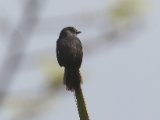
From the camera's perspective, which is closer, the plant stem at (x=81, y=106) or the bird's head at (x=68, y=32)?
the plant stem at (x=81, y=106)

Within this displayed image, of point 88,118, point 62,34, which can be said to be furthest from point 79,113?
point 62,34

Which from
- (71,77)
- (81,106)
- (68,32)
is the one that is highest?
(68,32)

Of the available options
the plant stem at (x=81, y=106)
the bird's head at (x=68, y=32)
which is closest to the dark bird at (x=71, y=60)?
the bird's head at (x=68, y=32)

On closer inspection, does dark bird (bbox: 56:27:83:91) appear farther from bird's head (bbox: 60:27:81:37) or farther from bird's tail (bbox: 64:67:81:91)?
bird's head (bbox: 60:27:81:37)

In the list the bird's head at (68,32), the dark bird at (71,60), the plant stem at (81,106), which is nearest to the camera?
the plant stem at (81,106)

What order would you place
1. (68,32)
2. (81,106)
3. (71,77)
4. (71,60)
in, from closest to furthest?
(81,106) → (71,60) → (71,77) → (68,32)

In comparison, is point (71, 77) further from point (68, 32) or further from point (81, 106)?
point (81, 106)

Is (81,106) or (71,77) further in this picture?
(71,77)

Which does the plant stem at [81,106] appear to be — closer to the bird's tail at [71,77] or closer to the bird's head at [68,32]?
the bird's tail at [71,77]

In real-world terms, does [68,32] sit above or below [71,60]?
above

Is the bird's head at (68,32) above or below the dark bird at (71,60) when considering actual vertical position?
above

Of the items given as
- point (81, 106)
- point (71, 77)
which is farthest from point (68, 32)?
point (81, 106)
